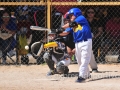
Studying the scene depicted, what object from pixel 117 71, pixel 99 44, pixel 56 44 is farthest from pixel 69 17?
pixel 99 44

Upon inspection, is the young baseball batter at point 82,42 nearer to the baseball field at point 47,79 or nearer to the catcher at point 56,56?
the baseball field at point 47,79

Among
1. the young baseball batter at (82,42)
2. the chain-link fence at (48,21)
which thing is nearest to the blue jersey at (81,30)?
the young baseball batter at (82,42)

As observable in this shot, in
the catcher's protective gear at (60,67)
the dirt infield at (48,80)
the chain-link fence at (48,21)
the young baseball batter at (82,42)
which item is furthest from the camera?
the chain-link fence at (48,21)

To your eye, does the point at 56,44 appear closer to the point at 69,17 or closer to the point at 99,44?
the point at 69,17

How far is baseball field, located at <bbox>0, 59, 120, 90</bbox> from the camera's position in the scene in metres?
8.41

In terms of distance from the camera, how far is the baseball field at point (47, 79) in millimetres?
8414

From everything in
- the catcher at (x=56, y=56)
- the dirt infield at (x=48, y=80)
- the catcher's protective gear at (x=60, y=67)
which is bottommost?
the dirt infield at (x=48, y=80)

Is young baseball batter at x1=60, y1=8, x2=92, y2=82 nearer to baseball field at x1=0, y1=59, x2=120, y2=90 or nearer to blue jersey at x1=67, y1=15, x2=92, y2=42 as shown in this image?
blue jersey at x1=67, y1=15, x2=92, y2=42

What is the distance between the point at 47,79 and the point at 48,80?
159 mm

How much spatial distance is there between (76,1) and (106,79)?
135 inches

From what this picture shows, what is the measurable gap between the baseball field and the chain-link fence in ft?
2.34

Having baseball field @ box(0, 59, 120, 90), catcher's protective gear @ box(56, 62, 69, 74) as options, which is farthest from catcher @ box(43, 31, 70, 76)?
baseball field @ box(0, 59, 120, 90)

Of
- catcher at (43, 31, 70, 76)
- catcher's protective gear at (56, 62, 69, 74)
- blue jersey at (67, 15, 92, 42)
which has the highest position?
blue jersey at (67, 15, 92, 42)

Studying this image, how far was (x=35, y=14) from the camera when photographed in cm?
1237
